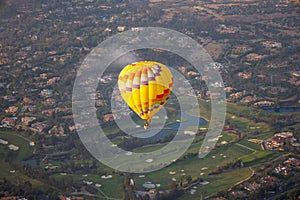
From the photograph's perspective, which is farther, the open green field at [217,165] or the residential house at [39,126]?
the residential house at [39,126]

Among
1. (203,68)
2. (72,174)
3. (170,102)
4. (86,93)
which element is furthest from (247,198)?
(203,68)

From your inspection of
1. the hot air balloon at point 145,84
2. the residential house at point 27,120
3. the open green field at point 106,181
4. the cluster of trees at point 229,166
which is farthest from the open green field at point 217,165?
the residential house at point 27,120

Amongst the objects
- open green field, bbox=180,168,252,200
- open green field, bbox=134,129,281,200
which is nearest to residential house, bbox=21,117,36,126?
open green field, bbox=134,129,281,200

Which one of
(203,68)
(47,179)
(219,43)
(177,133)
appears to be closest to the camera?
(47,179)

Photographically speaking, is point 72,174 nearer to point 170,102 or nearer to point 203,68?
point 170,102

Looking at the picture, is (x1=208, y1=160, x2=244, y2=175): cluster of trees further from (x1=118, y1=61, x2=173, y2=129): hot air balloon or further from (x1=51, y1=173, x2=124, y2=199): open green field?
(x1=118, y1=61, x2=173, y2=129): hot air balloon

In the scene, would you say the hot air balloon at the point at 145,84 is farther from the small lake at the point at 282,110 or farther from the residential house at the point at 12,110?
the small lake at the point at 282,110

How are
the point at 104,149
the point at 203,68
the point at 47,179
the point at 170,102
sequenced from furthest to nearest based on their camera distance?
the point at 203,68
the point at 170,102
the point at 104,149
the point at 47,179

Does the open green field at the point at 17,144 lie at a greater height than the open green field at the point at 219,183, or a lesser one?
greater
